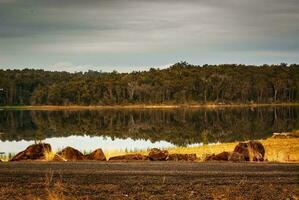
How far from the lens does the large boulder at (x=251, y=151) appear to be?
2109cm

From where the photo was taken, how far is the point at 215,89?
174500 mm

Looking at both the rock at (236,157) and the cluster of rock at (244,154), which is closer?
the rock at (236,157)

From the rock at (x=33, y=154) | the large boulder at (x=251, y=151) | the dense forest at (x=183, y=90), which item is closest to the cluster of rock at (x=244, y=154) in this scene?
the large boulder at (x=251, y=151)

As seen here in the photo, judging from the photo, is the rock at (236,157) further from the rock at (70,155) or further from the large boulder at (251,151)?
the rock at (70,155)

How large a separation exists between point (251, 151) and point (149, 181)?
7.80 metres

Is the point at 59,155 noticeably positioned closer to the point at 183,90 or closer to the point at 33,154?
the point at 33,154

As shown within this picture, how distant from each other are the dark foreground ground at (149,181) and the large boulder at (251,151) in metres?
2.09

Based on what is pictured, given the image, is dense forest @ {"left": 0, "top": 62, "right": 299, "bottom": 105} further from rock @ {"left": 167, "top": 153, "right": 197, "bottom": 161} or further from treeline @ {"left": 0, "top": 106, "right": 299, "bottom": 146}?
rock @ {"left": 167, "top": 153, "right": 197, "bottom": 161}

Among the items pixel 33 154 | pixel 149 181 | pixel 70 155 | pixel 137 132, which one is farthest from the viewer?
pixel 137 132

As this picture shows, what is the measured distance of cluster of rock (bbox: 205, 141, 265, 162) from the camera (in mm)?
20797

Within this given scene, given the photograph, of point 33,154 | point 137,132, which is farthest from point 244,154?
point 137,132

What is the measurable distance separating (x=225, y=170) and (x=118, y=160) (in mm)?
5132

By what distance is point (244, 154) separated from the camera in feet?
70.3

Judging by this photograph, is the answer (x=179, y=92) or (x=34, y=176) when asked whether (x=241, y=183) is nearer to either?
(x=34, y=176)
